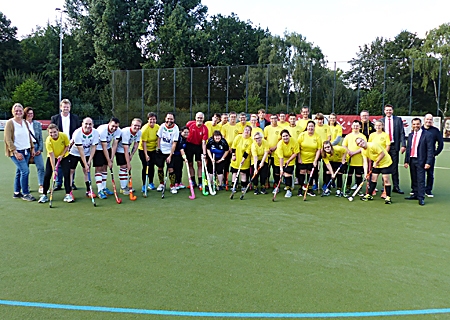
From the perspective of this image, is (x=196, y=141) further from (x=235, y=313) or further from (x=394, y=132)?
(x=235, y=313)

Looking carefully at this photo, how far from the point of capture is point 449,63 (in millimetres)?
30688

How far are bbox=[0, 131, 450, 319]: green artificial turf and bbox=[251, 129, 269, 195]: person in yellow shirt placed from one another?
1.20 m

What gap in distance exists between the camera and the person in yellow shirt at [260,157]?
828 centimetres

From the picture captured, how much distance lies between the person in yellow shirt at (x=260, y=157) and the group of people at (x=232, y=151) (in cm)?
2

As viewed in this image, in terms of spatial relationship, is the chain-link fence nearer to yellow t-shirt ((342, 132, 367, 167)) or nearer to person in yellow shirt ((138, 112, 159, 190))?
yellow t-shirt ((342, 132, 367, 167))

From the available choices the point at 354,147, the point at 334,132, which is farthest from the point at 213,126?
the point at 354,147

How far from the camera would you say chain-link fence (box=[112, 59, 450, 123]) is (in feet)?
90.7

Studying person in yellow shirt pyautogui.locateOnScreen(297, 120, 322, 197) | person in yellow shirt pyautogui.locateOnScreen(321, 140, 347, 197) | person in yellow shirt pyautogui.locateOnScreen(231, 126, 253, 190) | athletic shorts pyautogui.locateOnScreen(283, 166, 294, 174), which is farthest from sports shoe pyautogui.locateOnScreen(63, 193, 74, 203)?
person in yellow shirt pyautogui.locateOnScreen(321, 140, 347, 197)

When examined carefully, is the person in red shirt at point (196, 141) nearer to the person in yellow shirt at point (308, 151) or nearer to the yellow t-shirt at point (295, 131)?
the yellow t-shirt at point (295, 131)

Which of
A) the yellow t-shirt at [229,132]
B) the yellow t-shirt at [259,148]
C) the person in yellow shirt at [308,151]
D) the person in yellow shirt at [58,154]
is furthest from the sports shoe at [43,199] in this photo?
the person in yellow shirt at [308,151]

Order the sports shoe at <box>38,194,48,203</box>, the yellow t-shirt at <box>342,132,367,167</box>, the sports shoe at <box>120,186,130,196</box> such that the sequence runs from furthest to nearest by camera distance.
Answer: the yellow t-shirt at <box>342,132,367,167</box>
the sports shoe at <box>120,186,130,196</box>
the sports shoe at <box>38,194,48,203</box>

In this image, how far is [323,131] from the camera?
877 cm

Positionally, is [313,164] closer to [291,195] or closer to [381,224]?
[291,195]

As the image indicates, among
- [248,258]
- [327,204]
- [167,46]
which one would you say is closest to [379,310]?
[248,258]
